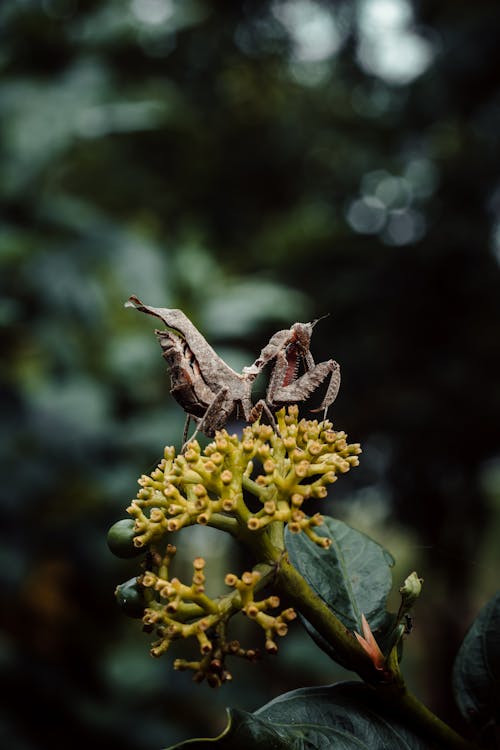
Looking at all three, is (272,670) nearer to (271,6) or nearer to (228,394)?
(228,394)

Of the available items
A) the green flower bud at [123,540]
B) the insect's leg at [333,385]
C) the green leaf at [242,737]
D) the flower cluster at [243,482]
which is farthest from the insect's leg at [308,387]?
the green leaf at [242,737]

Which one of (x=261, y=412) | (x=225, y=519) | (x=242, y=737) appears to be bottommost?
(x=242, y=737)

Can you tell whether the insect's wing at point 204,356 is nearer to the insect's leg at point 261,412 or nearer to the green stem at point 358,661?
the insect's leg at point 261,412

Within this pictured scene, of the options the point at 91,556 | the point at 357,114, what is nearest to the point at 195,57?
the point at 357,114

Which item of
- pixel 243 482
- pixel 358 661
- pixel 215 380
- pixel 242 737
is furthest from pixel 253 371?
pixel 242 737

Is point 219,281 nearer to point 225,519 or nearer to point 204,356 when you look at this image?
point 204,356
